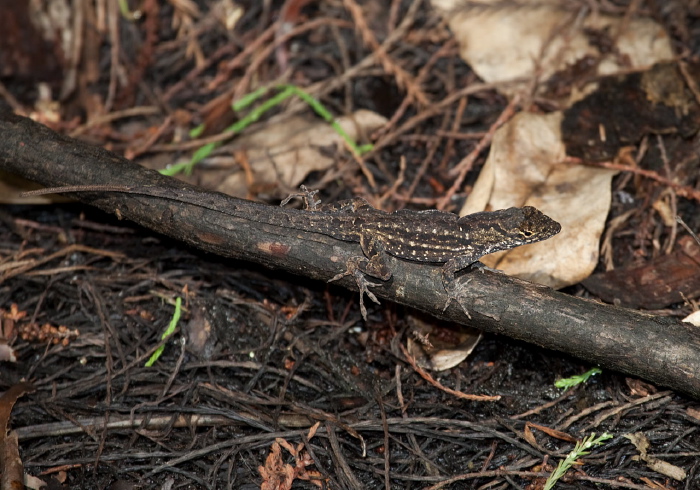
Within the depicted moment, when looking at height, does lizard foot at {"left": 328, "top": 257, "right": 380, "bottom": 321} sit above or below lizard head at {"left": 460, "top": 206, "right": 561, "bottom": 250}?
below

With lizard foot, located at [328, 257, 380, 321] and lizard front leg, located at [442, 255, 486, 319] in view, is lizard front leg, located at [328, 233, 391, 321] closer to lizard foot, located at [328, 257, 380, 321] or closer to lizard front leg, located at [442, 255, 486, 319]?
lizard foot, located at [328, 257, 380, 321]

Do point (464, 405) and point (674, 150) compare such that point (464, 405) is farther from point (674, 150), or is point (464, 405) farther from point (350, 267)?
point (674, 150)

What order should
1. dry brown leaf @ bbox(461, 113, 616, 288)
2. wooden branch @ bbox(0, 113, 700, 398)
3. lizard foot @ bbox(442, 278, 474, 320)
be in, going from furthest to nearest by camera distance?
dry brown leaf @ bbox(461, 113, 616, 288) → lizard foot @ bbox(442, 278, 474, 320) → wooden branch @ bbox(0, 113, 700, 398)

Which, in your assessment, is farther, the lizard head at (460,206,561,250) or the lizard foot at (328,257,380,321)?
the lizard head at (460,206,561,250)

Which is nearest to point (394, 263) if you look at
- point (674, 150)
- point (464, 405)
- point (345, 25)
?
point (464, 405)

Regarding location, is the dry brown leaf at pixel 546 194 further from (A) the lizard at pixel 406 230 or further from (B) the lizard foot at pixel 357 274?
(B) the lizard foot at pixel 357 274

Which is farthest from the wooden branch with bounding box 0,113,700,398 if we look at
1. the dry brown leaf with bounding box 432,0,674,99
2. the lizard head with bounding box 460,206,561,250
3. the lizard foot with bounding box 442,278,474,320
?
the dry brown leaf with bounding box 432,0,674,99

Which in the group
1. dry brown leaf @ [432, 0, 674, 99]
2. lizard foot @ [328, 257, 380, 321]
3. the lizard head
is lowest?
lizard foot @ [328, 257, 380, 321]

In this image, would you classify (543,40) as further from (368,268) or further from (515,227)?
(368,268)
